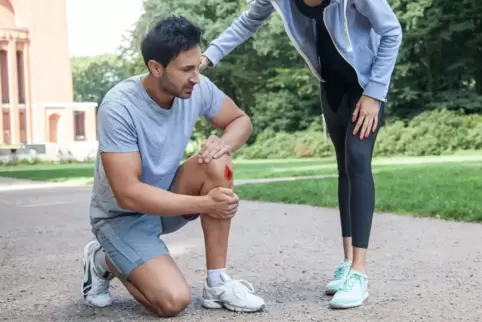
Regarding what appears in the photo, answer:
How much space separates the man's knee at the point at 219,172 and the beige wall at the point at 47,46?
39.1 metres

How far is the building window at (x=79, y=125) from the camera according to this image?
42562 millimetres

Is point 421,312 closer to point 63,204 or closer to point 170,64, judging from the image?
point 170,64

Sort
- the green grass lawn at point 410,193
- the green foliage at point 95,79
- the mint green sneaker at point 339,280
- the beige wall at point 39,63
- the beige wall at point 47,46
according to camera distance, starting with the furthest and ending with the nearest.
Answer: the green foliage at point 95,79, the beige wall at point 47,46, the beige wall at point 39,63, the green grass lawn at point 410,193, the mint green sneaker at point 339,280

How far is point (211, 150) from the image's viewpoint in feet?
10.1

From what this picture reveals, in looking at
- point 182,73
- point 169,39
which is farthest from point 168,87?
point 169,39

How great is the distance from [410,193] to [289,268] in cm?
419

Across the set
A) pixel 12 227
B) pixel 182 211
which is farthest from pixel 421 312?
pixel 12 227

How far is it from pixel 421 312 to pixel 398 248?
1.78 metres

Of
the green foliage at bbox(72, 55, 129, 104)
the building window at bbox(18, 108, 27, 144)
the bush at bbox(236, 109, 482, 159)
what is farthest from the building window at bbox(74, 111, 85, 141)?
the green foliage at bbox(72, 55, 129, 104)

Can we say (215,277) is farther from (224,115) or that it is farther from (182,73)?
(182,73)

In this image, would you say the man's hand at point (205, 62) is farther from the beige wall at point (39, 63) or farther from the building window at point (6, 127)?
the building window at point (6, 127)

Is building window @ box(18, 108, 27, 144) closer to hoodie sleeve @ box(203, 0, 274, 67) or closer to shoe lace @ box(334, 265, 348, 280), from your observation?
hoodie sleeve @ box(203, 0, 274, 67)

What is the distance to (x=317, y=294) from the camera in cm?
340

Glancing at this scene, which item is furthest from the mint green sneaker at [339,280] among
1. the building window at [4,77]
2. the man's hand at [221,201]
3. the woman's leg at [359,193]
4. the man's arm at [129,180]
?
the building window at [4,77]
